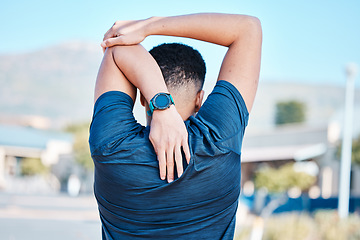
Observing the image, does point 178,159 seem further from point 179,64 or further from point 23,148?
point 23,148

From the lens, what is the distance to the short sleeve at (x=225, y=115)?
1.27m

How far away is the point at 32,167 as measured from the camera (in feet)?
131

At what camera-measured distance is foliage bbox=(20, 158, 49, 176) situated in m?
40.0

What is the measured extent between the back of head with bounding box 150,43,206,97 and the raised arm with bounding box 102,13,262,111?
44 mm

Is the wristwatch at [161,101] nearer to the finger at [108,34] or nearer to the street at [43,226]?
the finger at [108,34]

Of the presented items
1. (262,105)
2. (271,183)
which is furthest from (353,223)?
(262,105)

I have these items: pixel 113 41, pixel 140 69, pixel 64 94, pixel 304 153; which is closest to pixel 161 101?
pixel 140 69

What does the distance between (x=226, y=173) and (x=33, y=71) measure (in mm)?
198573

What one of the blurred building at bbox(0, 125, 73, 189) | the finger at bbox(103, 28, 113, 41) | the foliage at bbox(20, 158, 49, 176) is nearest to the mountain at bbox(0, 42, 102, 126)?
the blurred building at bbox(0, 125, 73, 189)

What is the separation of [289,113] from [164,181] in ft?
248

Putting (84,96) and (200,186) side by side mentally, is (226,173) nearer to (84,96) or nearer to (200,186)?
(200,186)

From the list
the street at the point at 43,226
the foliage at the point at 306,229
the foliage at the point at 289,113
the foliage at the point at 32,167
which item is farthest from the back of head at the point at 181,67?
the foliage at the point at 289,113

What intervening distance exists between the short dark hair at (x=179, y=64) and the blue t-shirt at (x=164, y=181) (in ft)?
0.30

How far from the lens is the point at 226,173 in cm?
128
